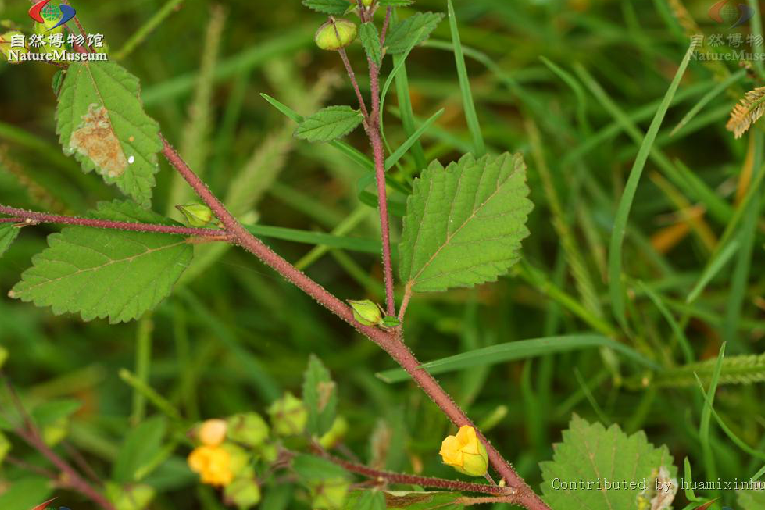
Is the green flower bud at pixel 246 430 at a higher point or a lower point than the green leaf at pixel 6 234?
lower

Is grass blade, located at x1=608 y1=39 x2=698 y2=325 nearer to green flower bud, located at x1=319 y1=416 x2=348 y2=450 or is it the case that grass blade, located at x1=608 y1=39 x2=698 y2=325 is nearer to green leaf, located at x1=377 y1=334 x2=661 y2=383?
green leaf, located at x1=377 y1=334 x2=661 y2=383

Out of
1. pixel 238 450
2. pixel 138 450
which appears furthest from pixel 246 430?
pixel 138 450

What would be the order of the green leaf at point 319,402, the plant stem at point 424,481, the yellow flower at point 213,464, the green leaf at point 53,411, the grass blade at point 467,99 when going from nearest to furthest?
1. the yellow flower at point 213,464
2. the plant stem at point 424,481
3. the green leaf at point 319,402
4. the grass blade at point 467,99
5. the green leaf at point 53,411

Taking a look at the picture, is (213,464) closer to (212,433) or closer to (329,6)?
(212,433)

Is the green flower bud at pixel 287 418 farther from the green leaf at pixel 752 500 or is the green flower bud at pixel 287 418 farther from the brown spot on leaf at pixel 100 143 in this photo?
the green leaf at pixel 752 500

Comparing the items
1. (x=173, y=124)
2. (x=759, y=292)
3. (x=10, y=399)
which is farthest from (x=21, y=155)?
(x=759, y=292)

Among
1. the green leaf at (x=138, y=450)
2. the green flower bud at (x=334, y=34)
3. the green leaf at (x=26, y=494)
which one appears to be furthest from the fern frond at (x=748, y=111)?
the green leaf at (x=26, y=494)
